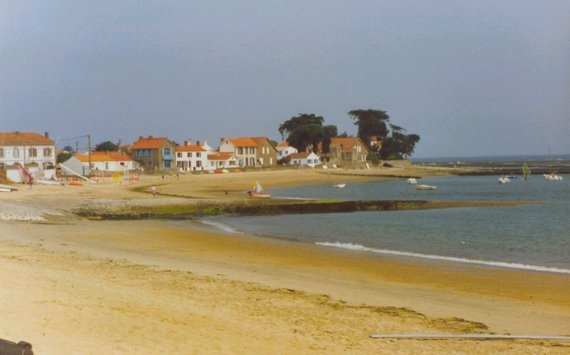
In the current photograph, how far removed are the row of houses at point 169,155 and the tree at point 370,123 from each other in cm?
1042

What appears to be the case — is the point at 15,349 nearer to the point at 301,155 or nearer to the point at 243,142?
the point at 243,142

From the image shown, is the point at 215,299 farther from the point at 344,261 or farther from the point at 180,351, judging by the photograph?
the point at 344,261

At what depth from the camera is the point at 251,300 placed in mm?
12711

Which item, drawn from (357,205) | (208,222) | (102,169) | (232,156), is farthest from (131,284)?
(232,156)

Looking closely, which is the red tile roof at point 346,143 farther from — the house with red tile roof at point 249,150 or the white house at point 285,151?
the house with red tile roof at point 249,150

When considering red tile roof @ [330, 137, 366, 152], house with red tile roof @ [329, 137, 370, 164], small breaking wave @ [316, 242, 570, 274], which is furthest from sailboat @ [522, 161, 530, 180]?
small breaking wave @ [316, 242, 570, 274]

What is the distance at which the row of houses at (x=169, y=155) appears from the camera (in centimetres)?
8256

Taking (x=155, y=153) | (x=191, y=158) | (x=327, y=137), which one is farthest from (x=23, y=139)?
(x=327, y=137)

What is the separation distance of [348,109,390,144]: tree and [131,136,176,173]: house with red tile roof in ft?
180

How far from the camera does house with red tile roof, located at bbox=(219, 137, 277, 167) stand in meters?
122

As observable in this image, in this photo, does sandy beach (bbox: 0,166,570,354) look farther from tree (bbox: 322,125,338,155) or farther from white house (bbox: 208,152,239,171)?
tree (bbox: 322,125,338,155)

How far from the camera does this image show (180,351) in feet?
28.5

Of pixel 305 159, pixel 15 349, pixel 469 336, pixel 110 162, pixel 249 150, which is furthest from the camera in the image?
pixel 305 159

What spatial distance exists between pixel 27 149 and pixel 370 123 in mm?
84194
